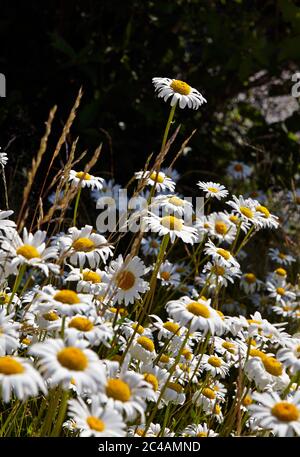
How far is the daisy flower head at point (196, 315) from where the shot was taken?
1.75 meters

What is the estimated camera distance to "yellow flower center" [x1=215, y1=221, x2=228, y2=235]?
256 cm

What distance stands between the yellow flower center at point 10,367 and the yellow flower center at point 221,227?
1.28 meters

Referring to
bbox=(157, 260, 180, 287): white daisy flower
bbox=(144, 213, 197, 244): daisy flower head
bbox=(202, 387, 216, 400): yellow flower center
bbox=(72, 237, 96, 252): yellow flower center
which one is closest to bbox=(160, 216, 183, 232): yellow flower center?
bbox=(144, 213, 197, 244): daisy flower head

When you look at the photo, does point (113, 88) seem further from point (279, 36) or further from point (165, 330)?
point (165, 330)

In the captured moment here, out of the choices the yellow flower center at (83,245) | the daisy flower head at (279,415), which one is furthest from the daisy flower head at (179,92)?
the daisy flower head at (279,415)

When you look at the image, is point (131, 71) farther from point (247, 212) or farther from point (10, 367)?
point (10, 367)

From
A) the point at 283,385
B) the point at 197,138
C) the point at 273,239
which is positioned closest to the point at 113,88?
the point at 197,138

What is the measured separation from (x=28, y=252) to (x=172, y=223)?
0.50 m

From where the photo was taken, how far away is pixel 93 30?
485cm

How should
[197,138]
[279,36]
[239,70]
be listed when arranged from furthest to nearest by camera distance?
[279,36]
[197,138]
[239,70]

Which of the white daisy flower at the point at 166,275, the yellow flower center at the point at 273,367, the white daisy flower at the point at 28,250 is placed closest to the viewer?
the white daisy flower at the point at 28,250

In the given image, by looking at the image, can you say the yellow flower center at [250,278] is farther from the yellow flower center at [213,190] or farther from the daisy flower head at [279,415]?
the daisy flower head at [279,415]

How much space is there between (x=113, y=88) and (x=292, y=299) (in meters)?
1.63

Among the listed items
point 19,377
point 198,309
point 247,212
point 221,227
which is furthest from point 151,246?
point 19,377
